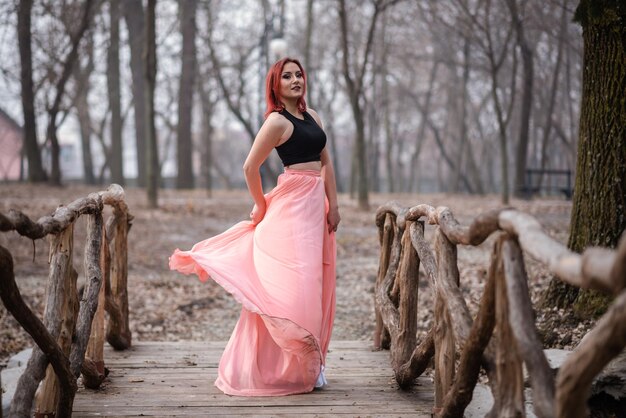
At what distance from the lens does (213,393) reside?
4.38m

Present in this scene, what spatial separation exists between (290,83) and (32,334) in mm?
2152

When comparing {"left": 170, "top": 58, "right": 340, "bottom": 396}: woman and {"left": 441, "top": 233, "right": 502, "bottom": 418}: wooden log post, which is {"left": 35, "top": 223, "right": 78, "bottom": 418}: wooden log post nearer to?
{"left": 170, "top": 58, "right": 340, "bottom": 396}: woman

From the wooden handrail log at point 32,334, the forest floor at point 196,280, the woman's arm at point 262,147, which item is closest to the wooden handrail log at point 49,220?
the wooden handrail log at point 32,334

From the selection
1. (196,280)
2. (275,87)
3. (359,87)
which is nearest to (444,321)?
(275,87)

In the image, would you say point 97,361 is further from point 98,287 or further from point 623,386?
point 623,386

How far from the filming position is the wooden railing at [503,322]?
6.82ft

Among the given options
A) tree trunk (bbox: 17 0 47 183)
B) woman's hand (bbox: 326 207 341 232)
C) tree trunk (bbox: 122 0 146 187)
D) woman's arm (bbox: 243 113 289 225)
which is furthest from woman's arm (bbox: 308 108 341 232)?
tree trunk (bbox: 122 0 146 187)

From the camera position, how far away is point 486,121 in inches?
1540

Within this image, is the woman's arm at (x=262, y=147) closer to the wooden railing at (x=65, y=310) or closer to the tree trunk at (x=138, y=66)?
the wooden railing at (x=65, y=310)

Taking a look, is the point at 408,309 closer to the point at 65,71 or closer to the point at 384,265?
the point at 384,265

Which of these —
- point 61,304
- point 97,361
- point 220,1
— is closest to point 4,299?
point 61,304

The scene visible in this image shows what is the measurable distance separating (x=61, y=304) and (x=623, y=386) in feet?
10.9

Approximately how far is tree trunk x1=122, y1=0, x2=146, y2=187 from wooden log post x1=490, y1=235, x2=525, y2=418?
22.7 meters

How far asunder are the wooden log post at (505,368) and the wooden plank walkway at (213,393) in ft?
4.30
